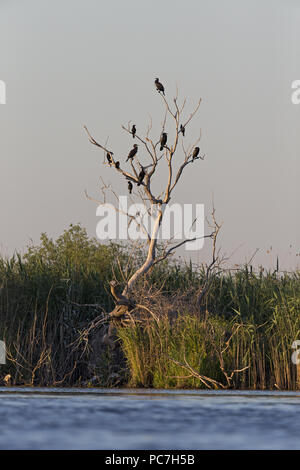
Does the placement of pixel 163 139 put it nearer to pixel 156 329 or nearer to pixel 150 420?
pixel 156 329

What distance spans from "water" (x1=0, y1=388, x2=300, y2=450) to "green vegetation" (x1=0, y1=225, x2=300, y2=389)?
3.45 ft

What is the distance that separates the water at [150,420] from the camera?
1055 cm

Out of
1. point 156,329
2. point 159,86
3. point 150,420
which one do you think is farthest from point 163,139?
point 150,420

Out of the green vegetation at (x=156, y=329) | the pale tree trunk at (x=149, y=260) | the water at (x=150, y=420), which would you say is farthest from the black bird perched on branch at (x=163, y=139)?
the water at (x=150, y=420)

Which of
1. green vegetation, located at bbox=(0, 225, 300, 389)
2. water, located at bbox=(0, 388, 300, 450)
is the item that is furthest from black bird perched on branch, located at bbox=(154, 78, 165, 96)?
water, located at bbox=(0, 388, 300, 450)

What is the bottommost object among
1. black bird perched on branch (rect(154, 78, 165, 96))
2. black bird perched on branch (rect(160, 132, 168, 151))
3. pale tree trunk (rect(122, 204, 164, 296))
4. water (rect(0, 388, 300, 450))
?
water (rect(0, 388, 300, 450))

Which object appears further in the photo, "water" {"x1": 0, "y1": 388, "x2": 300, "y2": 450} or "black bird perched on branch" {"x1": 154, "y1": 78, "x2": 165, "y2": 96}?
"black bird perched on branch" {"x1": 154, "y1": 78, "x2": 165, "y2": 96}

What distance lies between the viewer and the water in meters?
10.5

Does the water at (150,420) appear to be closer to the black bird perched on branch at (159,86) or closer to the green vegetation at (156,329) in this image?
the green vegetation at (156,329)

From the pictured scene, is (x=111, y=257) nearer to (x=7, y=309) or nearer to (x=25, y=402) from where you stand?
(x=7, y=309)

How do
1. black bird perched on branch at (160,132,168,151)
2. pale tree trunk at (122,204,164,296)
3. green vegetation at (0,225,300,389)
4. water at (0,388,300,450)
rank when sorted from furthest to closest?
black bird perched on branch at (160,132,168,151), pale tree trunk at (122,204,164,296), green vegetation at (0,225,300,389), water at (0,388,300,450)

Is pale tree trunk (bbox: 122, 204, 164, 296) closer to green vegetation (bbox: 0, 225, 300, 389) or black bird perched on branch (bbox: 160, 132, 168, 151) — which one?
green vegetation (bbox: 0, 225, 300, 389)
